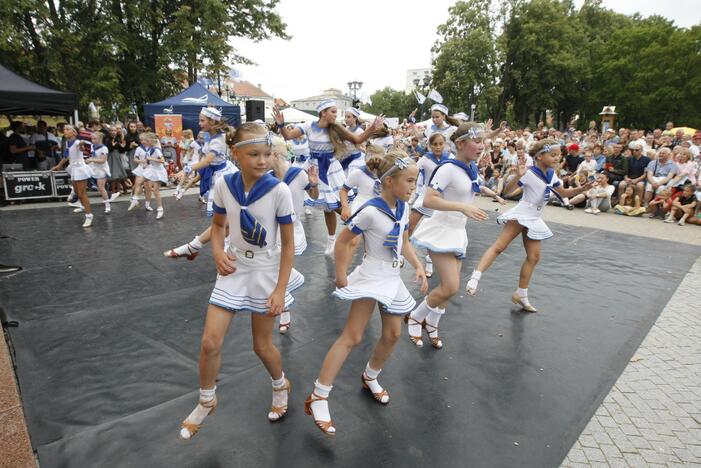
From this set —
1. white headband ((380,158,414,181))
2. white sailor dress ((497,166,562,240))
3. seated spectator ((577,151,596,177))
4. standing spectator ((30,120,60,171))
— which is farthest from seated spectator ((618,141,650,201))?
standing spectator ((30,120,60,171))

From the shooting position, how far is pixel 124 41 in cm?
2005

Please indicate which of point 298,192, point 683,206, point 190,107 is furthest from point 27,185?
point 683,206

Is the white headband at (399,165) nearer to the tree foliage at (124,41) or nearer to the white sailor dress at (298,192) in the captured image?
the white sailor dress at (298,192)

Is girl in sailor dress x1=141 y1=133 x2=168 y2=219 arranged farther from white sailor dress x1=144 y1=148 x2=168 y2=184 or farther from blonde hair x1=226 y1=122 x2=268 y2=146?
blonde hair x1=226 y1=122 x2=268 y2=146

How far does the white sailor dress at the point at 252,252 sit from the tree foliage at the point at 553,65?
128ft

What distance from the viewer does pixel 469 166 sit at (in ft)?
13.4

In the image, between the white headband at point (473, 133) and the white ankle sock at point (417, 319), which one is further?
the white ankle sock at point (417, 319)

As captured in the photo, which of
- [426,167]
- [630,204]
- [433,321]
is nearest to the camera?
[433,321]

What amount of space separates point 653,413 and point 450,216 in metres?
2.12

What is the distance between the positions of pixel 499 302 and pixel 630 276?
2616 mm

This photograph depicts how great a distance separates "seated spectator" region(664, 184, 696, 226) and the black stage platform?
5.33m

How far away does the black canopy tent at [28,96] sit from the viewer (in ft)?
35.9

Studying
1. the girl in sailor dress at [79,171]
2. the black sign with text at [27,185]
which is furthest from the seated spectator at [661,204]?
the black sign with text at [27,185]

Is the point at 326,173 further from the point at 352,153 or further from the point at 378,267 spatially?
the point at 378,267
